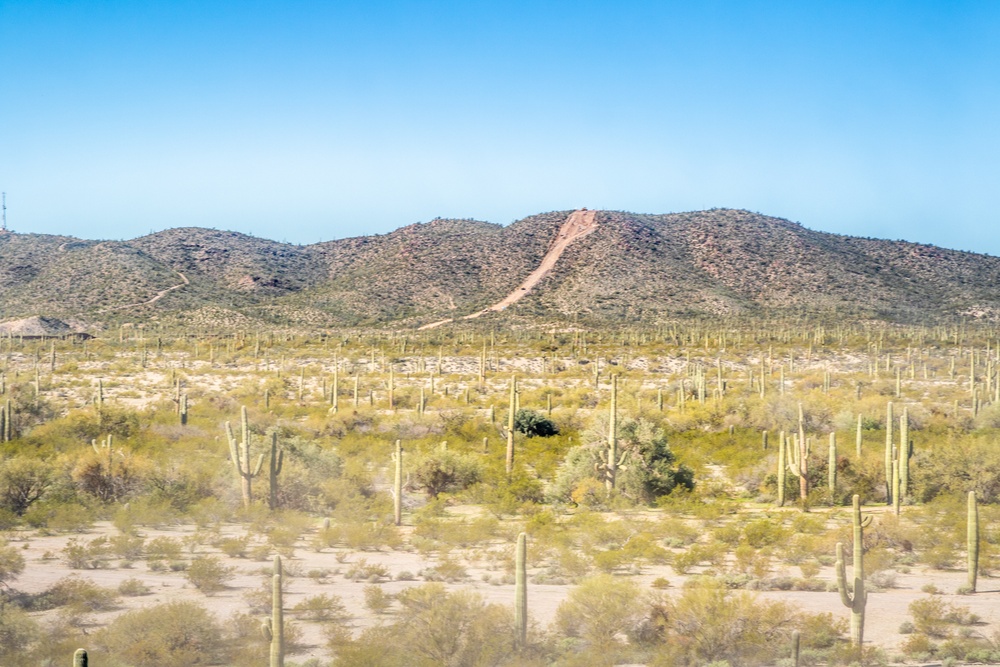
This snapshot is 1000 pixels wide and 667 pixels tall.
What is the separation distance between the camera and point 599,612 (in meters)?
10.9

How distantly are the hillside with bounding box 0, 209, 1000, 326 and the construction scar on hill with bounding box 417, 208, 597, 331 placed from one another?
72 cm

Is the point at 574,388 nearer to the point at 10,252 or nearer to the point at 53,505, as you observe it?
the point at 53,505

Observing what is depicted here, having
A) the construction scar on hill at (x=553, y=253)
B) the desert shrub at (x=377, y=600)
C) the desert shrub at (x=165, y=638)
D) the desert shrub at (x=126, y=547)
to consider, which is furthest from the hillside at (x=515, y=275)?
the desert shrub at (x=165, y=638)

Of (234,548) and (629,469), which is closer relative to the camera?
(234,548)

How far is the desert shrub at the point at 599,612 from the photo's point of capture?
10758mm

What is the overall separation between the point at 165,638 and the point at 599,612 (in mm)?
4951

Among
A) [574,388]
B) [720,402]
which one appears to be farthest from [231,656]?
[574,388]

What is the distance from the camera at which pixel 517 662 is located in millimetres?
9852

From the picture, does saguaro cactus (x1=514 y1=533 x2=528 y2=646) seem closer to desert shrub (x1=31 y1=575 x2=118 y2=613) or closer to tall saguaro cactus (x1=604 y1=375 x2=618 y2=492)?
desert shrub (x1=31 y1=575 x2=118 y2=613)

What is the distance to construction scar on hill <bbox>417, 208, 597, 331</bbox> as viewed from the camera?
8731cm

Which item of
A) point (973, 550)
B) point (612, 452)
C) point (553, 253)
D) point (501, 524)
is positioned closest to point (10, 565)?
point (501, 524)

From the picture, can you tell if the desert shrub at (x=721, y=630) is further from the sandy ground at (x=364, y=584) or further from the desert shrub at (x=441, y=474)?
the desert shrub at (x=441, y=474)

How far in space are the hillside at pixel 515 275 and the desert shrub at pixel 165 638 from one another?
7124 centimetres

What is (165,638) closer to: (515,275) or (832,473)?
(832,473)
